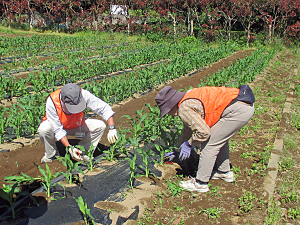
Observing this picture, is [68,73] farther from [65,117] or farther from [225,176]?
[225,176]

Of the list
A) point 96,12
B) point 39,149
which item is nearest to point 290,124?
point 39,149

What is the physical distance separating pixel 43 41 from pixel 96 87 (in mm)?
10036

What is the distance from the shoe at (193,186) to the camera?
113 inches

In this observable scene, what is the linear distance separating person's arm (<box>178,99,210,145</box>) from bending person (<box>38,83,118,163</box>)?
1.02 metres

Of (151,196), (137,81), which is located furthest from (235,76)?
(151,196)

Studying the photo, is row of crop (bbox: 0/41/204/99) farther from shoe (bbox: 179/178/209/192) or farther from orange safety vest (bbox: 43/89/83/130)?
shoe (bbox: 179/178/209/192)

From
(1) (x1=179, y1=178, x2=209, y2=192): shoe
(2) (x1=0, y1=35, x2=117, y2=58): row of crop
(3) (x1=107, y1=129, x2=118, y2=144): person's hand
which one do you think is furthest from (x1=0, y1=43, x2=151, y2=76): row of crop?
(1) (x1=179, y1=178, x2=209, y2=192): shoe

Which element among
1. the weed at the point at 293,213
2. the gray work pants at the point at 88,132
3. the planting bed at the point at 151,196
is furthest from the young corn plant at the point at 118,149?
the weed at the point at 293,213

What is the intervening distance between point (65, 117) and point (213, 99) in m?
1.77

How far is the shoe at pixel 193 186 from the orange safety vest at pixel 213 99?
0.72m

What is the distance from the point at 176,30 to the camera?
19.1m

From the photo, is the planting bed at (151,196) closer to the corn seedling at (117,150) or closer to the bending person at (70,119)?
the corn seedling at (117,150)

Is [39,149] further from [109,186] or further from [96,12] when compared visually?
[96,12]

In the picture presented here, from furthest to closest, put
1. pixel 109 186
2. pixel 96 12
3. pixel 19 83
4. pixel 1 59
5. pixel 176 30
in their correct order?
pixel 96 12, pixel 176 30, pixel 1 59, pixel 19 83, pixel 109 186
